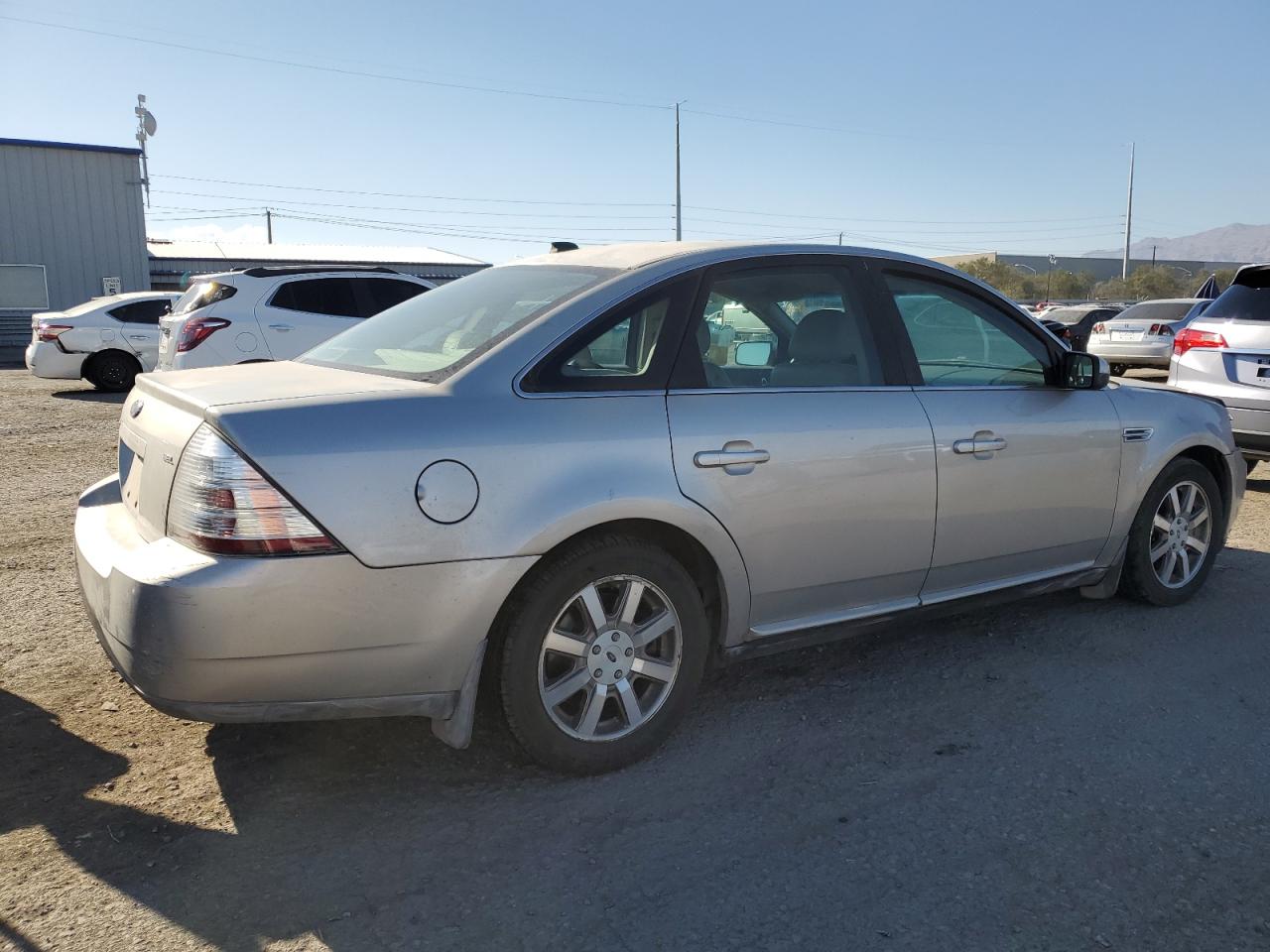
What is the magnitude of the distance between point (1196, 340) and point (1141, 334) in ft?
36.8

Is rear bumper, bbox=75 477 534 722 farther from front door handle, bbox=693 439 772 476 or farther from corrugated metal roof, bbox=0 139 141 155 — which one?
corrugated metal roof, bbox=0 139 141 155

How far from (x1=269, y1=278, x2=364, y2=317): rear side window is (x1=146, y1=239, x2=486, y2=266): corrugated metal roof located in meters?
35.1

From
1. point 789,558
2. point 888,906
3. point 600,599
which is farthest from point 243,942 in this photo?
point 789,558

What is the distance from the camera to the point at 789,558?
3.50 meters

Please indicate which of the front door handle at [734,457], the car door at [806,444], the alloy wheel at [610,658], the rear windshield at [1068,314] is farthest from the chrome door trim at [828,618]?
the rear windshield at [1068,314]

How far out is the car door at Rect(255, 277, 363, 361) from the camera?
10.5 meters

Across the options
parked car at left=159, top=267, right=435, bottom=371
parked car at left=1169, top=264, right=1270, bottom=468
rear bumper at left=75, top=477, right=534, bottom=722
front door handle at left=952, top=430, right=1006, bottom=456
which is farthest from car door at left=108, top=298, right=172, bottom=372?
front door handle at left=952, top=430, right=1006, bottom=456

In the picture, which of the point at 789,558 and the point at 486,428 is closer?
the point at 486,428

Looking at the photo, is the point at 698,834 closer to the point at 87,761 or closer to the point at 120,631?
the point at 120,631

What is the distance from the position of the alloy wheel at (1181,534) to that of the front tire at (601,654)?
2626mm

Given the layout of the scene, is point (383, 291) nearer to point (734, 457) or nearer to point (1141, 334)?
point (734, 457)

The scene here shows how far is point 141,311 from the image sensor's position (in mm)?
15688

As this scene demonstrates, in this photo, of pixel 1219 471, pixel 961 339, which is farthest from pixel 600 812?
pixel 1219 471

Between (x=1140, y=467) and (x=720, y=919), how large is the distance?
308 centimetres
